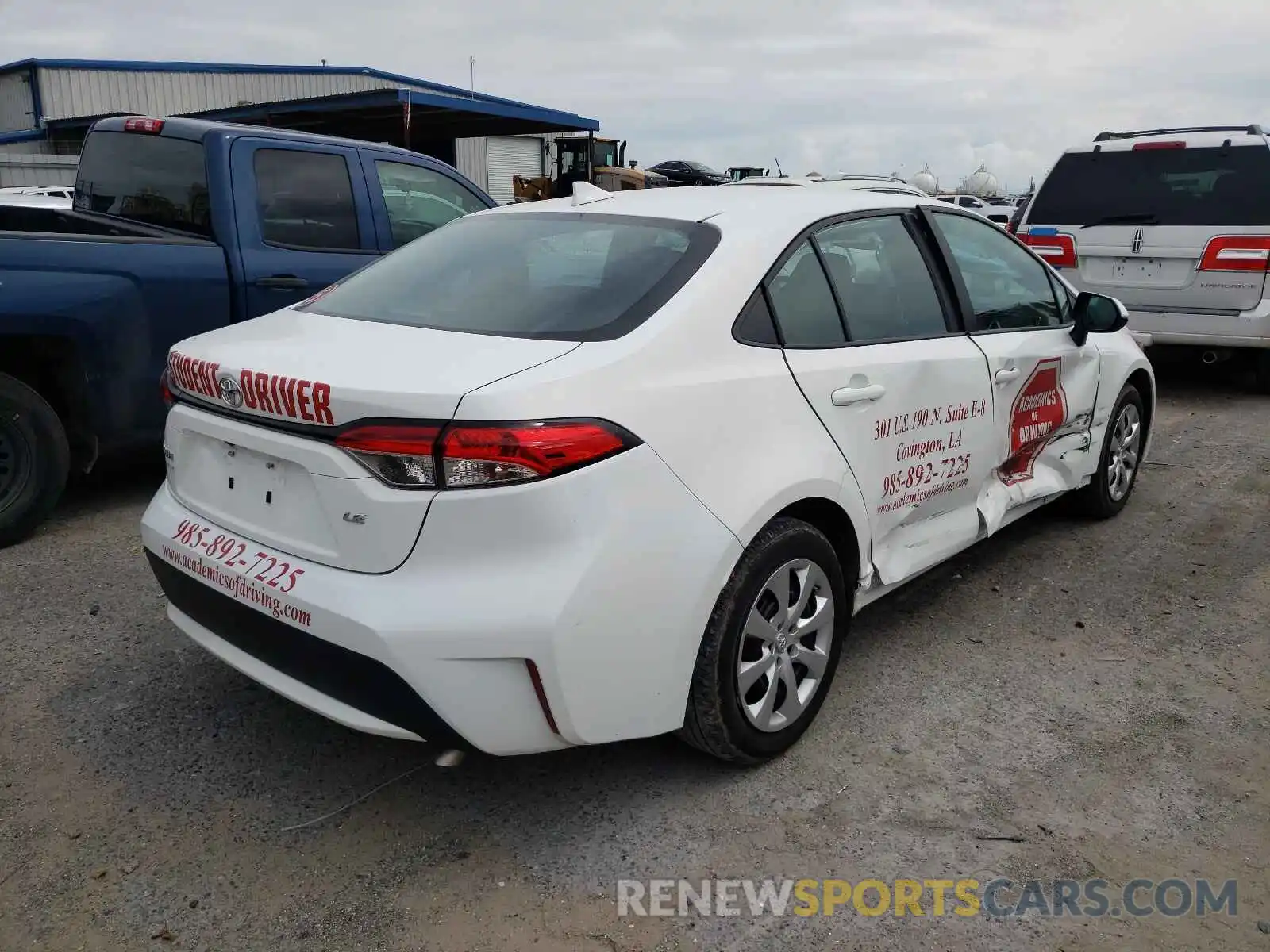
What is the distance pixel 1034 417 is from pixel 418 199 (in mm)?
3573

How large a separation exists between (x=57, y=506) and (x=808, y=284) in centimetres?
392

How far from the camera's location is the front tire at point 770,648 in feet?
8.79

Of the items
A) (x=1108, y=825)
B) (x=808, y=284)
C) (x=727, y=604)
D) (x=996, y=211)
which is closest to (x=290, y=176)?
(x=808, y=284)

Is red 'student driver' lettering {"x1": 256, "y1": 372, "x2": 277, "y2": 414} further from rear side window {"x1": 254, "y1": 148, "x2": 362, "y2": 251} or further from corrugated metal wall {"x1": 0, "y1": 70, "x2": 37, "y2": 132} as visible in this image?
corrugated metal wall {"x1": 0, "y1": 70, "x2": 37, "y2": 132}

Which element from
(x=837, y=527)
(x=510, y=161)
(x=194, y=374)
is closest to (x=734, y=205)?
(x=837, y=527)

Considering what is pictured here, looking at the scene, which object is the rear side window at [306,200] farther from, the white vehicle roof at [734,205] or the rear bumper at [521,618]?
the rear bumper at [521,618]

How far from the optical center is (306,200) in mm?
5426

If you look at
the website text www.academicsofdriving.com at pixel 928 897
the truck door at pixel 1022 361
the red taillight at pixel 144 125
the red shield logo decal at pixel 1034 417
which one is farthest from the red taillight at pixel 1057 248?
the website text www.academicsofdriving.com at pixel 928 897

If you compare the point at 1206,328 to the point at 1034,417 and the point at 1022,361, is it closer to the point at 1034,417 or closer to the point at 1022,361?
the point at 1034,417

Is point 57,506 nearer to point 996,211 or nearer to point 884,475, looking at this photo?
point 884,475

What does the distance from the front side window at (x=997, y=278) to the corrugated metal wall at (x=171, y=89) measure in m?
22.9

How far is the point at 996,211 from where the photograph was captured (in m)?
28.2

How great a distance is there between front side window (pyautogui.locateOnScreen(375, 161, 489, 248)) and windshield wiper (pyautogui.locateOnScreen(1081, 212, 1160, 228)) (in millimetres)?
4727

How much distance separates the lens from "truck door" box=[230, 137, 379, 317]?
16.8 ft
